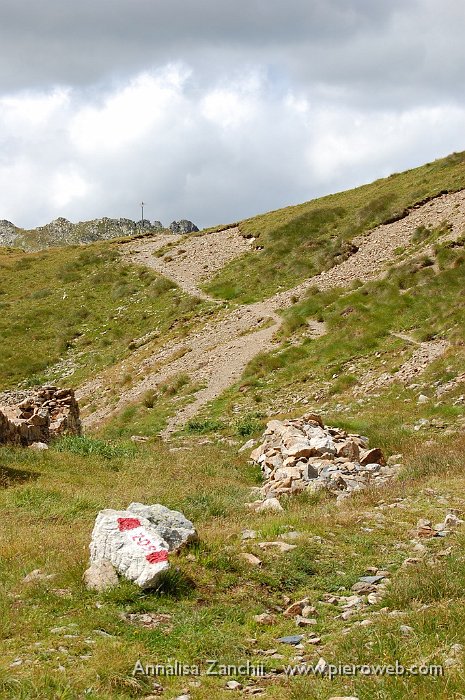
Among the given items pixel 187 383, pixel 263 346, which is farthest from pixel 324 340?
pixel 187 383

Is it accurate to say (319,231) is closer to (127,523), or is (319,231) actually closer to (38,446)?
(38,446)

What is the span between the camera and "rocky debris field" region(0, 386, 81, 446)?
22.0 m

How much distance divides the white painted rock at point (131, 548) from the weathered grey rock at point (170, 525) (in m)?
0.36

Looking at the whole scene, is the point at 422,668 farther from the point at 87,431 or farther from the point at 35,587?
the point at 87,431

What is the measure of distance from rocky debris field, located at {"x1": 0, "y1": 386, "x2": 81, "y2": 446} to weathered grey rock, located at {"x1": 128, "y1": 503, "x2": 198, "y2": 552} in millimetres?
12034

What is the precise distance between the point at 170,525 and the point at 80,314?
148 ft

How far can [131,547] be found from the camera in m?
9.01

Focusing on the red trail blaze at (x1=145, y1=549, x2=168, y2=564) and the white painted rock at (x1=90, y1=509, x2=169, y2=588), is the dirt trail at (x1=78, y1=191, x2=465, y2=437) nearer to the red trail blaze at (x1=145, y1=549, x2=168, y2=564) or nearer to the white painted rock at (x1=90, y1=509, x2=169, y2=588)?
the white painted rock at (x1=90, y1=509, x2=169, y2=588)

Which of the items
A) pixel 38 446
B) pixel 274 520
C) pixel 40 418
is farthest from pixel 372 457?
pixel 40 418

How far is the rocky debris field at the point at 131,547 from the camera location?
8.66 metres

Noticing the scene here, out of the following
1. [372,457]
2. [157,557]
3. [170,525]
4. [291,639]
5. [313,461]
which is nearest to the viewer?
[291,639]

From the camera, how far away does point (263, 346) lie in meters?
34.8

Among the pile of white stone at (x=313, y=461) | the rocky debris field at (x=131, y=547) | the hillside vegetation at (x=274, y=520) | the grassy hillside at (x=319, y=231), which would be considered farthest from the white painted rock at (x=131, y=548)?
the grassy hillside at (x=319, y=231)

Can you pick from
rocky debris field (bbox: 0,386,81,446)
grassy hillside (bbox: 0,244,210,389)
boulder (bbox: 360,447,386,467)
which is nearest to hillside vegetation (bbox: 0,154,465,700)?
boulder (bbox: 360,447,386,467)
